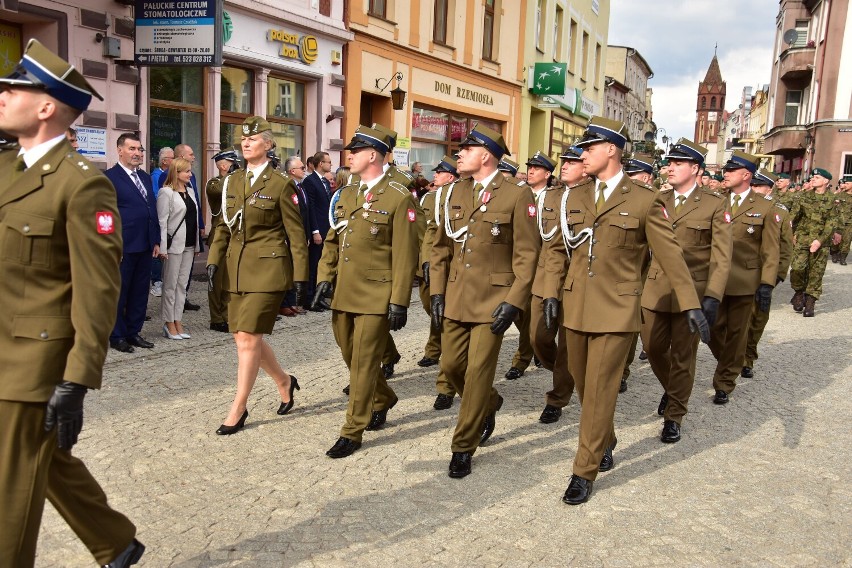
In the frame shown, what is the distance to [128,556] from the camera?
3.37 meters

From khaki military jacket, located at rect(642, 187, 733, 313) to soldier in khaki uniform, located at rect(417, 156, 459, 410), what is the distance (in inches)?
67.8

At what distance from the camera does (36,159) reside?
286cm

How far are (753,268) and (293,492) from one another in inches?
199

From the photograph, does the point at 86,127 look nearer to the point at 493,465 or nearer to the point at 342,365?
the point at 342,365

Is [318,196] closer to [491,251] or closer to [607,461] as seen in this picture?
[491,251]

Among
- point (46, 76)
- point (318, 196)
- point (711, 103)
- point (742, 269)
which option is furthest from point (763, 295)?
point (711, 103)

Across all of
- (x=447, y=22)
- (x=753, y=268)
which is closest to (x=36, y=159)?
(x=753, y=268)

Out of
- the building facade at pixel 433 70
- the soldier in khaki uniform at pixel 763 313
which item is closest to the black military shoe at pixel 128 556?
the soldier in khaki uniform at pixel 763 313

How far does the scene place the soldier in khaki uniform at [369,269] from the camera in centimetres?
542

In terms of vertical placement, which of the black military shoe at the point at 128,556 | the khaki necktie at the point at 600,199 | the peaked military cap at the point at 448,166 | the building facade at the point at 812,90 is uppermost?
the building facade at the point at 812,90

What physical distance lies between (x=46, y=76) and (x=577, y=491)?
11.3 feet

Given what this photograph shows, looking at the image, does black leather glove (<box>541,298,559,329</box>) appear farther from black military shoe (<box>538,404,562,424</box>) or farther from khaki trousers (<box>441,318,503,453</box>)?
black military shoe (<box>538,404,562,424</box>)

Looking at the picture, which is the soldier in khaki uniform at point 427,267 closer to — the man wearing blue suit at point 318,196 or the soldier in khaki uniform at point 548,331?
the soldier in khaki uniform at point 548,331

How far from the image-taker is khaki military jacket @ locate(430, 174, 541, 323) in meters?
5.17
